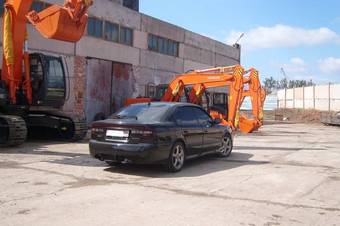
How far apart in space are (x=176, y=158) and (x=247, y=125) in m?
13.3

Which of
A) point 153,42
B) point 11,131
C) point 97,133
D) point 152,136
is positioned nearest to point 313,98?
point 153,42

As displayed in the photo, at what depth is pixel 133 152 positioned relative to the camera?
30.9 ft

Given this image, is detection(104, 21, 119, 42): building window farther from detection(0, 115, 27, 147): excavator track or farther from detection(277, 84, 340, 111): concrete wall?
detection(277, 84, 340, 111): concrete wall

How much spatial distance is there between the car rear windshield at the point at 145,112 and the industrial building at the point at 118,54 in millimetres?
7201

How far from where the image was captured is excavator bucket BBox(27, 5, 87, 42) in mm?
12828

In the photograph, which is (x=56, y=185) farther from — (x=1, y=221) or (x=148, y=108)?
(x=148, y=108)

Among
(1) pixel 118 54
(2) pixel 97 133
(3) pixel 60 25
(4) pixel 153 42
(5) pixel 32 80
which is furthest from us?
(4) pixel 153 42

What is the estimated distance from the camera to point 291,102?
69562mm

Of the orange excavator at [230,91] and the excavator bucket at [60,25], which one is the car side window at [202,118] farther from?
the orange excavator at [230,91]

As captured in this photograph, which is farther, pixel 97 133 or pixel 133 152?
pixel 97 133

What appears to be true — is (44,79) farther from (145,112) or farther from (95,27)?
A: (95,27)

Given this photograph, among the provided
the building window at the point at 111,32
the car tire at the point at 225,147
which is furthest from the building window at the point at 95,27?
the car tire at the point at 225,147

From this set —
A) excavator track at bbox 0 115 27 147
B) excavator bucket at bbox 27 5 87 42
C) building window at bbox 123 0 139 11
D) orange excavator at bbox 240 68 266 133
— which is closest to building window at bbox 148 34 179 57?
building window at bbox 123 0 139 11

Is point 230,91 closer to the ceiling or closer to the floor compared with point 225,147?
closer to the ceiling
